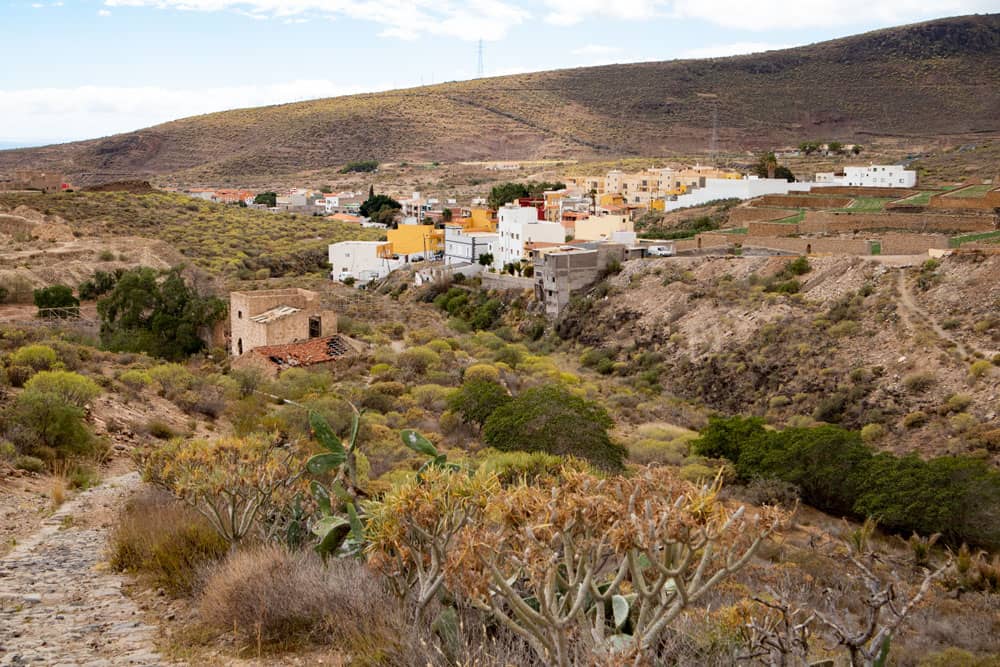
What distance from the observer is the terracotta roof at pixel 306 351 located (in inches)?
760

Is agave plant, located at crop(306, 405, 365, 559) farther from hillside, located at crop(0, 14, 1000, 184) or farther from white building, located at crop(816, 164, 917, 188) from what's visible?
hillside, located at crop(0, 14, 1000, 184)

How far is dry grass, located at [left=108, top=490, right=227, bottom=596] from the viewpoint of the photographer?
6.66 metres

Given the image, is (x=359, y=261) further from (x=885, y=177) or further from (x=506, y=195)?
(x=885, y=177)

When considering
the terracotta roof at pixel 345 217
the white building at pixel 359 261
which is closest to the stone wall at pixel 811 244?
the white building at pixel 359 261

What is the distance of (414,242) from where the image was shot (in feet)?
149

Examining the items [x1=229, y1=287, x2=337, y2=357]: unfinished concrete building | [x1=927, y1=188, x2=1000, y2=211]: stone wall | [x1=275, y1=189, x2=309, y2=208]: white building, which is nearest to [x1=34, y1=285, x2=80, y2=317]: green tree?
[x1=229, y1=287, x2=337, y2=357]: unfinished concrete building

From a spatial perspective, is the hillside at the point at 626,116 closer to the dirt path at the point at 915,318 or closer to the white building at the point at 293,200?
the white building at the point at 293,200

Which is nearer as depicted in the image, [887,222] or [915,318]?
[915,318]

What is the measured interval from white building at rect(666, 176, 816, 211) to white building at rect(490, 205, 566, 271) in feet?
37.2

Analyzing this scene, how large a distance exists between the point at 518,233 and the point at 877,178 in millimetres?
21476

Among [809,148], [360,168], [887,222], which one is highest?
[809,148]

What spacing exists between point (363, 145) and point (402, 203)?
1549 inches

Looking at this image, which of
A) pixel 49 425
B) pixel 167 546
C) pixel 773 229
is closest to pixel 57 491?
pixel 49 425

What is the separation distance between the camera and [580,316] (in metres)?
33.4
